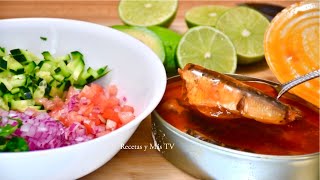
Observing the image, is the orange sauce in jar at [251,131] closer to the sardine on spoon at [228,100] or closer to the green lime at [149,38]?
the sardine on spoon at [228,100]

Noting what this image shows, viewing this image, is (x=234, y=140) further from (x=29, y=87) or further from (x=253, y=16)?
(x=253, y=16)

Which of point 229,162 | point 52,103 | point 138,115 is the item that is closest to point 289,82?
point 229,162

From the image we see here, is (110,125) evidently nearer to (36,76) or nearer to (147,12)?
(36,76)

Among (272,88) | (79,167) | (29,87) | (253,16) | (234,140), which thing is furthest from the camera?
(253,16)

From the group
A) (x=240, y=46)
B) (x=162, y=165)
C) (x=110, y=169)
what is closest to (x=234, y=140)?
(x=162, y=165)

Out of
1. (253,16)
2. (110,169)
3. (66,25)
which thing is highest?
(253,16)

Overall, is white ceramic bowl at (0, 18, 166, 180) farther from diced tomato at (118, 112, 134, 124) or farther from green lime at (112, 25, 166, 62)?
green lime at (112, 25, 166, 62)

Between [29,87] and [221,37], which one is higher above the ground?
[221,37]
